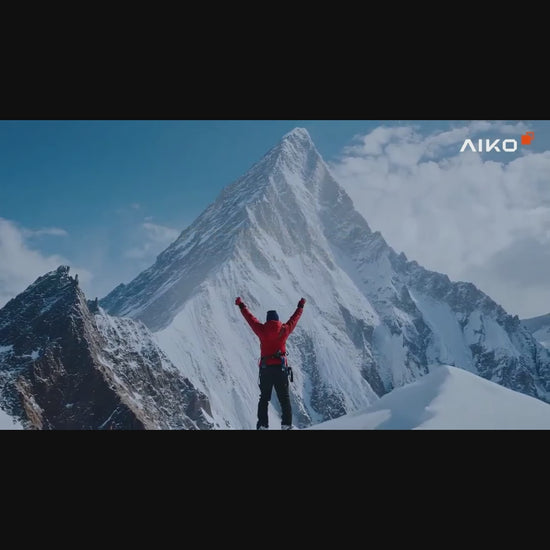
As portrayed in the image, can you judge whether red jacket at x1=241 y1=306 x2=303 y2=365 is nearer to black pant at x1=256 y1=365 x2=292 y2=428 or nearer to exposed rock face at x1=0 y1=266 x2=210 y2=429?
black pant at x1=256 y1=365 x2=292 y2=428

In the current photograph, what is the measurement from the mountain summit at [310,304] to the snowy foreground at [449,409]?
7164cm

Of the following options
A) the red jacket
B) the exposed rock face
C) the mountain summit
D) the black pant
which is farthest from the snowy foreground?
the mountain summit

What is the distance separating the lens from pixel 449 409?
A: 17.9 ft

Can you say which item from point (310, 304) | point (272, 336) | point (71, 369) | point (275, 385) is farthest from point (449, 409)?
point (310, 304)

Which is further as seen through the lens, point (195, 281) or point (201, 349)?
point (195, 281)

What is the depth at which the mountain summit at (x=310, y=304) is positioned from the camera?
91.6 m

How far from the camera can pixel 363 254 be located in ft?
551

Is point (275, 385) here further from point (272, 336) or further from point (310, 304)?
point (310, 304)

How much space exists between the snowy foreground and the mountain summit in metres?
71.6
